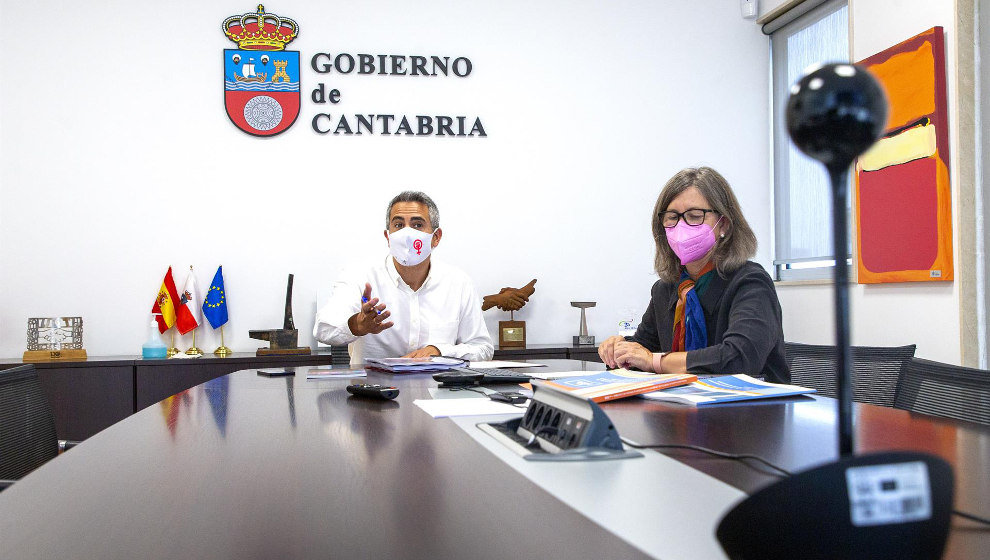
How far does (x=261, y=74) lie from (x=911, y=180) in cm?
350

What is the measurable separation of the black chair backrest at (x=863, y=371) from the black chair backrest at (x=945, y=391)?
0.48 meters

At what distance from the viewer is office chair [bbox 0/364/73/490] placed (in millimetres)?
1722

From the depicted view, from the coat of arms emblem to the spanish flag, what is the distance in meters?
0.98

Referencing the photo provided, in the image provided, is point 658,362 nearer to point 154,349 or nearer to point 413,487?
point 413,487

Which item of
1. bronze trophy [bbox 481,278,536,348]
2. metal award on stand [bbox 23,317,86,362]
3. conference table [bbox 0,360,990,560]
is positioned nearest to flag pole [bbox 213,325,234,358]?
metal award on stand [bbox 23,317,86,362]

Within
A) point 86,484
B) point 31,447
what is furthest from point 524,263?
point 86,484

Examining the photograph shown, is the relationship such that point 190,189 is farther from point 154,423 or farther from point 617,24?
point 154,423

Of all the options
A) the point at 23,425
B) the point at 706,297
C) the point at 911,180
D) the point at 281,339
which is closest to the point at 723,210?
the point at 706,297

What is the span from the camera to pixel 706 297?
2303 mm

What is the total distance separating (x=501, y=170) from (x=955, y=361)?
2.62 meters

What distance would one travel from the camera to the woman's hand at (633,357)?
6.93ft

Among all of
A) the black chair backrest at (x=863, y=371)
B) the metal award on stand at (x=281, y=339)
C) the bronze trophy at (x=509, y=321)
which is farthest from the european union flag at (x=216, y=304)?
the black chair backrest at (x=863, y=371)

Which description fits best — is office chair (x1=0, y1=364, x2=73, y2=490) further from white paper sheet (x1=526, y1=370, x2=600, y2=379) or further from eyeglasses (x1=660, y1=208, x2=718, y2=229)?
eyeglasses (x1=660, y1=208, x2=718, y2=229)

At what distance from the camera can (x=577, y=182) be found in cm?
475
